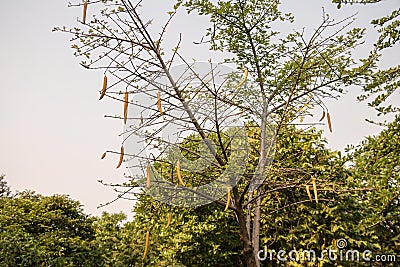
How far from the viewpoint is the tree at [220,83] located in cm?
195

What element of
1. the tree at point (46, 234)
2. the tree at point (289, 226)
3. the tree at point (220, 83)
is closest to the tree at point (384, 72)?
the tree at point (220, 83)

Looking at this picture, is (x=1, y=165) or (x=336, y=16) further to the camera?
(x=1, y=165)

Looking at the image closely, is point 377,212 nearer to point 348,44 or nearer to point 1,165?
point 348,44

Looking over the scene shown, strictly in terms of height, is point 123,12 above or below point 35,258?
above

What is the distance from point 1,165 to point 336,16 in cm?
601

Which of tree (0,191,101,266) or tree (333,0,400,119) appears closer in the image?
tree (333,0,400,119)

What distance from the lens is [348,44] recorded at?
8.30 feet

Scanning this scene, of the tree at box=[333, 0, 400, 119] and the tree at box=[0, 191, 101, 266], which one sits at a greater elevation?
the tree at box=[333, 0, 400, 119]

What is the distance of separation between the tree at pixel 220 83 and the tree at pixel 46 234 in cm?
282

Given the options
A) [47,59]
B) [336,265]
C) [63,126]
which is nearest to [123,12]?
[47,59]

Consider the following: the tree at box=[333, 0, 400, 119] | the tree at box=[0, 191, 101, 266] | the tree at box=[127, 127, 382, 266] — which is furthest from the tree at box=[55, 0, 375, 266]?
the tree at box=[0, 191, 101, 266]

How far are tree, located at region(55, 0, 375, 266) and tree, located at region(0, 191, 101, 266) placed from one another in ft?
9.24

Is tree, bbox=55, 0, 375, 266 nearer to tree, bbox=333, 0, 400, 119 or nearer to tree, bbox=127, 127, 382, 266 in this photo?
tree, bbox=333, 0, 400, 119

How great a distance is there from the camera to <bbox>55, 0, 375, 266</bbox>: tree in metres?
1.95
